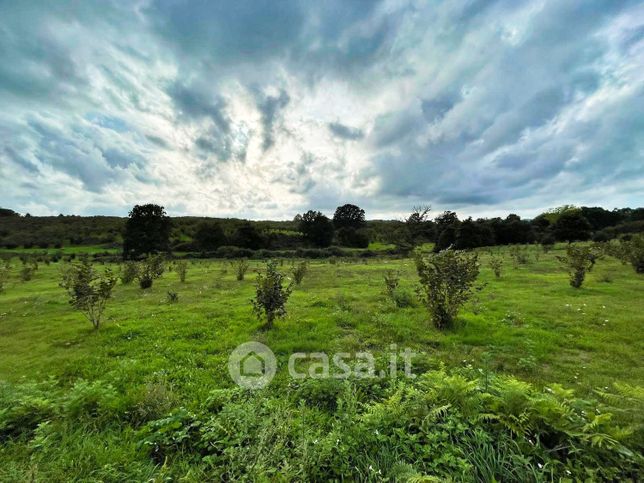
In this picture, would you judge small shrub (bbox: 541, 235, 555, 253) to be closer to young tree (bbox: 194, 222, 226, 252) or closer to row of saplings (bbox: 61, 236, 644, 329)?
row of saplings (bbox: 61, 236, 644, 329)

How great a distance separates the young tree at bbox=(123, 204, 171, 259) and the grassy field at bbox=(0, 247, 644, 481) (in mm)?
38347

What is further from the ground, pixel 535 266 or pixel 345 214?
pixel 345 214

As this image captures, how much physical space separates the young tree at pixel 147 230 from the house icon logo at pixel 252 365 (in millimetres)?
47724

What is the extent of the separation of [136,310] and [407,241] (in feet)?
186

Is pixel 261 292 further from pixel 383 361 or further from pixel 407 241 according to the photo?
pixel 407 241

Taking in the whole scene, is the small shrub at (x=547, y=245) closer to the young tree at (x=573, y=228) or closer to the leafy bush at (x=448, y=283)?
the young tree at (x=573, y=228)

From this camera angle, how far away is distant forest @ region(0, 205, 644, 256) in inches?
2039

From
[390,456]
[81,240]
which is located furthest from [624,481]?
[81,240]

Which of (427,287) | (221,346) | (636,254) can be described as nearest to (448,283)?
(427,287)

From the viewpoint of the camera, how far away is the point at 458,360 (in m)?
6.32

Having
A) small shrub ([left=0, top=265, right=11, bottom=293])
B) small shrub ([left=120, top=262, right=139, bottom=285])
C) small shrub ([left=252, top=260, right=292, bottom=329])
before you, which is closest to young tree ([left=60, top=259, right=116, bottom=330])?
small shrub ([left=252, top=260, right=292, bottom=329])

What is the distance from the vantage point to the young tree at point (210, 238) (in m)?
56.8

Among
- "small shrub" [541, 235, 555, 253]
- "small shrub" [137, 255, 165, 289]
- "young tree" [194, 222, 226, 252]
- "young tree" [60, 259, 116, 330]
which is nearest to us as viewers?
"young tree" [60, 259, 116, 330]

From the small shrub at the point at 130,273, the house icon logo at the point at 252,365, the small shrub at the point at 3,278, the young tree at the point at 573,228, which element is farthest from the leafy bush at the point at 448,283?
the young tree at the point at 573,228
